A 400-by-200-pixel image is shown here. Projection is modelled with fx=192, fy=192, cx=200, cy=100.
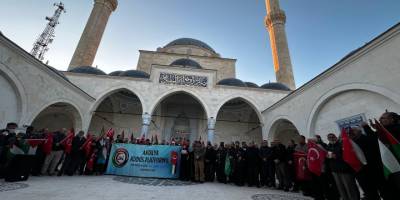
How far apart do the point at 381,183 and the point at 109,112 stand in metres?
13.0

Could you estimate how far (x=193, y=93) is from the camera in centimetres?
1090

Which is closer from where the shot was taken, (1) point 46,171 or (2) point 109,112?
(1) point 46,171

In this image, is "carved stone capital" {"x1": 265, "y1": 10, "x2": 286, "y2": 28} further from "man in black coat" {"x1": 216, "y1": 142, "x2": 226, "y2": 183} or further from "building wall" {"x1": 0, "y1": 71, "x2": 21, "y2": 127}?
"building wall" {"x1": 0, "y1": 71, "x2": 21, "y2": 127}

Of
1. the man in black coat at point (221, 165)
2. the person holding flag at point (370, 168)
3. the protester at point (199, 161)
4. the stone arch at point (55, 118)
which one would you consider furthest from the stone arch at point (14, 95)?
the person holding flag at point (370, 168)

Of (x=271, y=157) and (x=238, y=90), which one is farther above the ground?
(x=238, y=90)

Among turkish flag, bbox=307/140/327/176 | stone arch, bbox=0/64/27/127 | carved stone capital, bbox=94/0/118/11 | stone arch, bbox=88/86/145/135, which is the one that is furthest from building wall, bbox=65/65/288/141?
carved stone capital, bbox=94/0/118/11

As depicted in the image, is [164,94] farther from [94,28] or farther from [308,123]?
[94,28]

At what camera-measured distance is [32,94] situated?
23.0 feet

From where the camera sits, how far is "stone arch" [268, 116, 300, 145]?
9.53 metres

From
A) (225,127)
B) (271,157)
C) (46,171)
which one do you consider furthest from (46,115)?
(271,157)

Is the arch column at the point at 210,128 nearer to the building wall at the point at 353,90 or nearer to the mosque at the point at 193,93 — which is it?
the mosque at the point at 193,93

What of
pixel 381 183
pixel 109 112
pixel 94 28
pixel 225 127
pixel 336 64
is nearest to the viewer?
pixel 381 183

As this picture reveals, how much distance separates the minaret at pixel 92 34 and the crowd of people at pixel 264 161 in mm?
12289

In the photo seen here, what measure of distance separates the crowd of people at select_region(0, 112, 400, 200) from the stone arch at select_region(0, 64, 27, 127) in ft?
7.64
